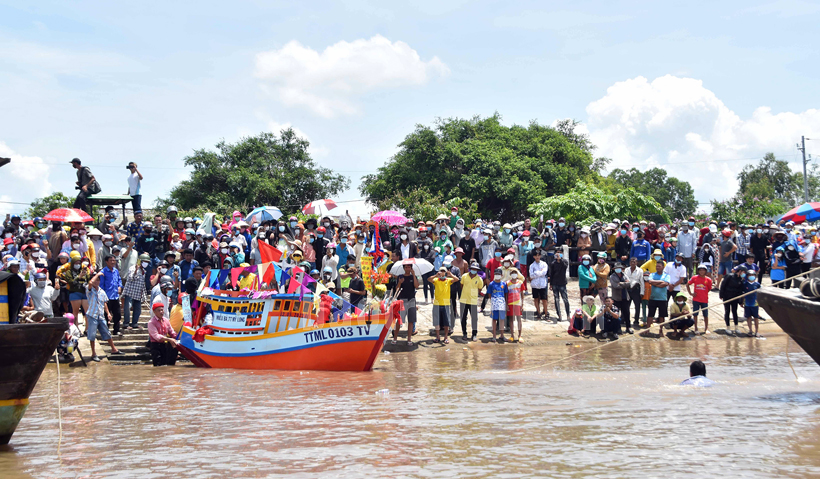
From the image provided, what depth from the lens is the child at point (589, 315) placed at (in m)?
17.8

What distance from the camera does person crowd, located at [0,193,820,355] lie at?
16.4 meters

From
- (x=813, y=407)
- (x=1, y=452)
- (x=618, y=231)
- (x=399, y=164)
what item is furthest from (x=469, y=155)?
(x=1, y=452)

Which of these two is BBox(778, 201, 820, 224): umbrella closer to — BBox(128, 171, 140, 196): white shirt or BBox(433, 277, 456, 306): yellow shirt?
BBox(433, 277, 456, 306): yellow shirt

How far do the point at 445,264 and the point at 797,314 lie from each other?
8.63m

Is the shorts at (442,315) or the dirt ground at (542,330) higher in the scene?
the shorts at (442,315)

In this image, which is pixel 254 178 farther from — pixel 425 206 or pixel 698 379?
pixel 698 379

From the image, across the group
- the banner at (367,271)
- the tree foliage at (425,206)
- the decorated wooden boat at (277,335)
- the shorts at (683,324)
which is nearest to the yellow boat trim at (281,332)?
the decorated wooden boat at (277,335)

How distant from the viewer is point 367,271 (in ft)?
58.6

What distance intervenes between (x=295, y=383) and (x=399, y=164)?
29.4 m

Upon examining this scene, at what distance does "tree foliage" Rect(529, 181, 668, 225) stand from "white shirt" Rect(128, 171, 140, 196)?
1409 cm

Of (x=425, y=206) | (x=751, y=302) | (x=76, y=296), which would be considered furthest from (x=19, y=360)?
(x=425, y=206)

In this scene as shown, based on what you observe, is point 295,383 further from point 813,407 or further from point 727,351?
point 727,351

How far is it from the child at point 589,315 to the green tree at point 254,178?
77.7ft

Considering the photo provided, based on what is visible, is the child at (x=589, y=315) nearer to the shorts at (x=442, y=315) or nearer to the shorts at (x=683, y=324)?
the shorts at (x=683, y=324)
